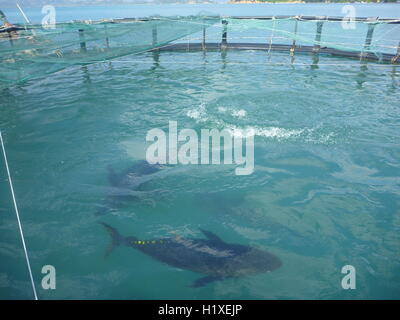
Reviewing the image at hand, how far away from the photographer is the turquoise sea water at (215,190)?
4098 mm

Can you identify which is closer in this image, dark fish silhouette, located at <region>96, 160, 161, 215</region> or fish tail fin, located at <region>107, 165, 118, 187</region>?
dark fish silhouette, located at <region>96, 160, 161, 215</region>

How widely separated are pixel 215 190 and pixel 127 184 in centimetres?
189

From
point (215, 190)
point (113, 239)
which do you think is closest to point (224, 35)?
point (215, 190)

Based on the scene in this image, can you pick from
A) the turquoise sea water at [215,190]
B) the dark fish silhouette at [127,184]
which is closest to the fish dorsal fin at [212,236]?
the turquoise sea water at [215,190]

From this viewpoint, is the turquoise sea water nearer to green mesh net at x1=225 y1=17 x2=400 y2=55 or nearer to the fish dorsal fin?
the fish dorsal fin

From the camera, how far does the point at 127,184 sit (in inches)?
232

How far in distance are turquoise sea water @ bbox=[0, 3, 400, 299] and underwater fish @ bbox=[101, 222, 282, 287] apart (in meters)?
0.16

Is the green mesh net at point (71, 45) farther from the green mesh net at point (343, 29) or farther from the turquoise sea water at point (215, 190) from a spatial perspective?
the green mesh net at point (343, 29)

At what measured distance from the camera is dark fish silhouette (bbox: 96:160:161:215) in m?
5.50

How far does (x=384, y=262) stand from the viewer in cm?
425

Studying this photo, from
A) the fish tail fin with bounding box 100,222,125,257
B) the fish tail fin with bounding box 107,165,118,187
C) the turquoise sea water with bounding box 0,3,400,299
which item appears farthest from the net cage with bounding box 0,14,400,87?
the fish tail fin with bounding box 100,222,125,257

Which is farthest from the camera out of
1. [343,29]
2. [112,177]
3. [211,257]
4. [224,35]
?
[343,29]

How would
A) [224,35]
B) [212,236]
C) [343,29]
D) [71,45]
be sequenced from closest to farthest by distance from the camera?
[212,236]
[71,45]
[224,35]
[343,29]

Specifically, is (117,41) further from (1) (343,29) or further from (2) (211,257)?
(1) (343,29)
